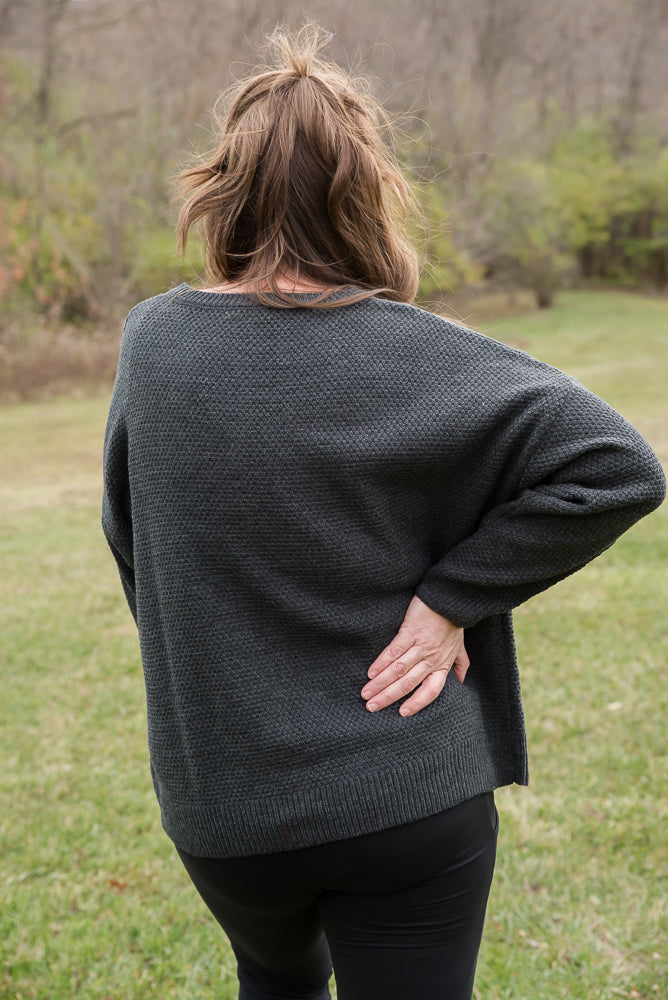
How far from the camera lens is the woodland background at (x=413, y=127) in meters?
18.9

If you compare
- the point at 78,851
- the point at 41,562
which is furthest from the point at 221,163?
the point at 41,562

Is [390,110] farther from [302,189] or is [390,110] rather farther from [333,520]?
[333,520]

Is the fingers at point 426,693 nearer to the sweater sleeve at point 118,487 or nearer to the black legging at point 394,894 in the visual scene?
the black legging at point 394,894

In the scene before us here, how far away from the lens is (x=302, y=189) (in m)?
1.29

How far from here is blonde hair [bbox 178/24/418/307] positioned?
1276 millimetres

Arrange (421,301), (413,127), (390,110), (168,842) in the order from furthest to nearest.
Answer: (390,110)
(413,127)
(421,301)
(168,842)

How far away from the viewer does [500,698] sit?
4.89 feet

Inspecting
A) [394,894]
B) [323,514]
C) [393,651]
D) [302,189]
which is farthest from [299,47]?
[394,894]

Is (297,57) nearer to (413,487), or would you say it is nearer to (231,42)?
(413,487)

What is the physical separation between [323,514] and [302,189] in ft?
1.55

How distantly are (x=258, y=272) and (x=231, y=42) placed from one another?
2328cm

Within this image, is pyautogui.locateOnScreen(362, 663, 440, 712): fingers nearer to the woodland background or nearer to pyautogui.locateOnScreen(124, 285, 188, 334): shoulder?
pyautogui.locateOnScreen(124, 285, 188, 334): shoulder

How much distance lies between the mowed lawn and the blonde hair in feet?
6.70

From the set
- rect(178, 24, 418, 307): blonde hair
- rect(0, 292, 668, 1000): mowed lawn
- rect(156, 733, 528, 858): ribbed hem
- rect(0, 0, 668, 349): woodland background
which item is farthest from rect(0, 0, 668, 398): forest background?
rect(156, 733, 528, 858): ribbed hem
